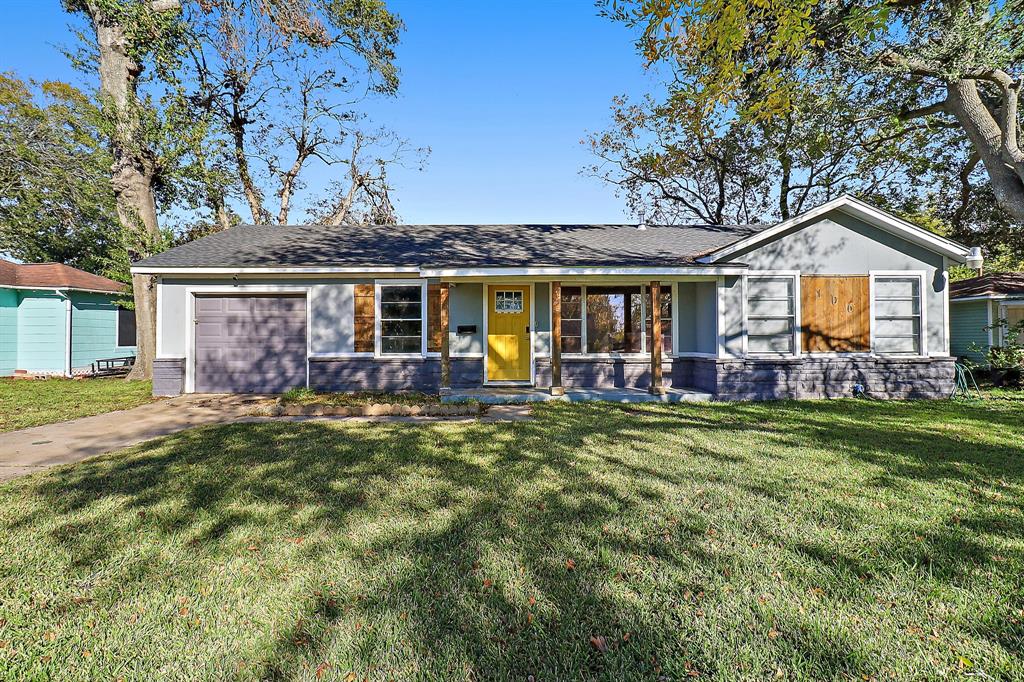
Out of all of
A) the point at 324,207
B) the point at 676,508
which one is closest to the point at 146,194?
the point at 324,207

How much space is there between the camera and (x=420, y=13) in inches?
527

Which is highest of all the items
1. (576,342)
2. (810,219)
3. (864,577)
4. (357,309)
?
(810,219)

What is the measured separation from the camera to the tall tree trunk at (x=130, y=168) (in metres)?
12.3

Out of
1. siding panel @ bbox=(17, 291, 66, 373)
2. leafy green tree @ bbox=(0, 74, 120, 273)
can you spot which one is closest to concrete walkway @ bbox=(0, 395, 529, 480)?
leafy green tree @ bbox=(0, 74, 120, 273)

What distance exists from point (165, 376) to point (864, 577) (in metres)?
11.6

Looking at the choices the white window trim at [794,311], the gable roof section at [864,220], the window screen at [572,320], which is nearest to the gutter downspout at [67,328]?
the window screen at [572,320]

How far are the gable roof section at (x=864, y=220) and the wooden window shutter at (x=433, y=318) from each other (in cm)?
553

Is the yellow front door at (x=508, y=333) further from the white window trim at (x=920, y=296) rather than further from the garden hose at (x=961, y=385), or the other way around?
the garden hose at (x=961, y=385)

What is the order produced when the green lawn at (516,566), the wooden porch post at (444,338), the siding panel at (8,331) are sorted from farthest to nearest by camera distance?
1. the siding panel at (8,331)
2. the wooden porch post at (444,338)
3. the green lawn at (516,566)

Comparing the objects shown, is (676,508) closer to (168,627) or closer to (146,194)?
(168,627)

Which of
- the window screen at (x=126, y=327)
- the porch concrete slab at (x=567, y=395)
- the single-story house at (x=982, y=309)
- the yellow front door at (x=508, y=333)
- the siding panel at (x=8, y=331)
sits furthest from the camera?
the window screen at (x=126, y=327)

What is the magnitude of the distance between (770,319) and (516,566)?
8.84 m

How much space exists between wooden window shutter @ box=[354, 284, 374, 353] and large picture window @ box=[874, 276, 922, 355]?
34.8ft

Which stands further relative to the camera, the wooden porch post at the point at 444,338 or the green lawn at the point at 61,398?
the wooden porch post at the point at 444,338
